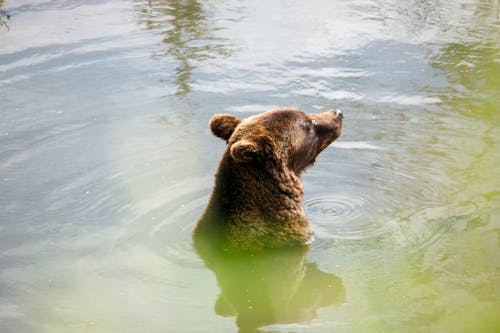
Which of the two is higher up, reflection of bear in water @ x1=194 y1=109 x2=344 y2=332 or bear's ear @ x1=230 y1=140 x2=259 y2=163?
bear's ear @ x1=230 y1=140 x2=259 y2=163

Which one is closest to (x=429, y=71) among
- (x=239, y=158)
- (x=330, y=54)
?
(x=330, y=54)

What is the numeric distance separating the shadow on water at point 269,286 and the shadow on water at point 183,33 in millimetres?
4539

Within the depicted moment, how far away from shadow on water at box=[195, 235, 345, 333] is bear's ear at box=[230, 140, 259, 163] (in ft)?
3.24

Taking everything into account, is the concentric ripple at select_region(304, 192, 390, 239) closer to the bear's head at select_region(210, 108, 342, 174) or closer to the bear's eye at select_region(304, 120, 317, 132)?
the bear's head at select_region(210, 108, 342, 174)

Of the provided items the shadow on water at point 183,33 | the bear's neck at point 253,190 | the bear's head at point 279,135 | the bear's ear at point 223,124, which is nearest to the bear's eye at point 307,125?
the bear's head at point 279,135

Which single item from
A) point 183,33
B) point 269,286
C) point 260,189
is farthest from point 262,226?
point 183,33

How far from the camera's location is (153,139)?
948cm

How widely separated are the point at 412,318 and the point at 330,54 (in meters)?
6.80

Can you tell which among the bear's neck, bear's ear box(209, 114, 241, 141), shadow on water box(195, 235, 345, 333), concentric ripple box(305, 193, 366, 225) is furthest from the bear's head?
shadow on water box(195, 235, 345, 333)

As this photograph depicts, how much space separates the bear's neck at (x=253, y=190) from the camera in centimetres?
656

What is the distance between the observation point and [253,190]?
6598 mm

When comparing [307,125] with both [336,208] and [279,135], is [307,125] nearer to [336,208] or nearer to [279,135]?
[279,135]

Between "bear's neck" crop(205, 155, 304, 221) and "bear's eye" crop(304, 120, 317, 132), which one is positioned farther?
"bear's eye" crop(304, 120, 317, 132)

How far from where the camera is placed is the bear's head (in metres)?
6.43
